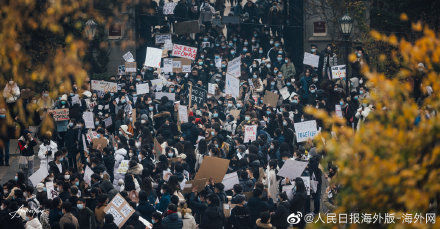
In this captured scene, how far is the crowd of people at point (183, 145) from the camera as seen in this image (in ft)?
38.3

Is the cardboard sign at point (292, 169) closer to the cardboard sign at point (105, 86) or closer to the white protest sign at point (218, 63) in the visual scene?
the cardboard sign at point (105, 86)

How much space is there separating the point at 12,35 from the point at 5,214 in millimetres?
4036

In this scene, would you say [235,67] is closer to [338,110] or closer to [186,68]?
[186,68]

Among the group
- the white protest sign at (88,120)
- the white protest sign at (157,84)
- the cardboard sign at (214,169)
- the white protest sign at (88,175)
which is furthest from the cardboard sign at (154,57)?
the cardboard sign at (214,169)

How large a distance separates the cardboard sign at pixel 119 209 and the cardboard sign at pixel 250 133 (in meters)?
5.87

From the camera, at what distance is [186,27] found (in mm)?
26875

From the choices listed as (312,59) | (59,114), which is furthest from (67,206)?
(312,59)

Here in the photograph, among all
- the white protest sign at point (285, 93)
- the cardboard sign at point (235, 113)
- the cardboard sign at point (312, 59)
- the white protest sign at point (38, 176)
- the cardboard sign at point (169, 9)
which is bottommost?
the white protest sign at point (38, 176)

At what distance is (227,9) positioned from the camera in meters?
34.2

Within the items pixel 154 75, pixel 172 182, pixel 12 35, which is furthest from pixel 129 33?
pixel 172 182

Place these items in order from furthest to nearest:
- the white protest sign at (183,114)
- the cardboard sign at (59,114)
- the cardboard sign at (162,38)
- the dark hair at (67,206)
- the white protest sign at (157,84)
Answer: the cardboard sign at (162,38) < the white protest sign at (157,84) < the cardboard sign at (59,114) < the white protest sign at (183,114) < the dark hair at (67,206)

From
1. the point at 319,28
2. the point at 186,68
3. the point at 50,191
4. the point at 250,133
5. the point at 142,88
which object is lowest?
the point at 50,191

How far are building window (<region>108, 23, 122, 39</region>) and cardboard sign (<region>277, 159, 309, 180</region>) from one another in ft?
59.3

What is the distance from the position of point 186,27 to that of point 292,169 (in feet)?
49.3
